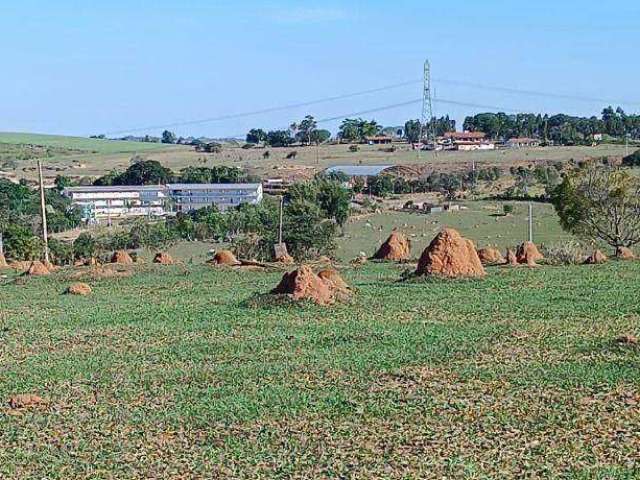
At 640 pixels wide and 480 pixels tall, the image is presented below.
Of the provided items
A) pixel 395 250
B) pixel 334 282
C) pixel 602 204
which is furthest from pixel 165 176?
pixel 334 282

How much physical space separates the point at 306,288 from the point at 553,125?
159 m

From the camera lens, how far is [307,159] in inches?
5236

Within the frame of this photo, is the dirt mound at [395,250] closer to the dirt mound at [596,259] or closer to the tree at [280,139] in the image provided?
the dirt mound at [596,259]

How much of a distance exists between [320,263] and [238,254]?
39.8 feet

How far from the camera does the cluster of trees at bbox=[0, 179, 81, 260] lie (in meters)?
52.5

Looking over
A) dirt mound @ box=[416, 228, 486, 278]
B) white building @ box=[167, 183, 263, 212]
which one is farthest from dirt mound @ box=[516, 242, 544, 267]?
white building @ box=[167, 183, 263, 212]

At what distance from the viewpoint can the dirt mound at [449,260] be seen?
3177 centimetres

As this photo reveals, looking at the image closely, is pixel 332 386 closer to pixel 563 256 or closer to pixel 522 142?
pixel 563 256

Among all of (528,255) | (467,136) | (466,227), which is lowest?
(466,227)

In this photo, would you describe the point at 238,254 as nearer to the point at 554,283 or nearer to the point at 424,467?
the point at 554,283

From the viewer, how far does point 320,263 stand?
133 ft

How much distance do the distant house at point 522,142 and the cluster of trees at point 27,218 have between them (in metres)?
70.6

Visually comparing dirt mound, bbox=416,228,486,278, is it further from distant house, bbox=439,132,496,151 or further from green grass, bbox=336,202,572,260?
distant house, bbox=439,132,496,151

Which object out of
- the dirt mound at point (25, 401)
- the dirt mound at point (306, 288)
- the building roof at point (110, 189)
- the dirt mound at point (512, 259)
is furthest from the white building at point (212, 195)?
the dirt mound at point (25, 401)
